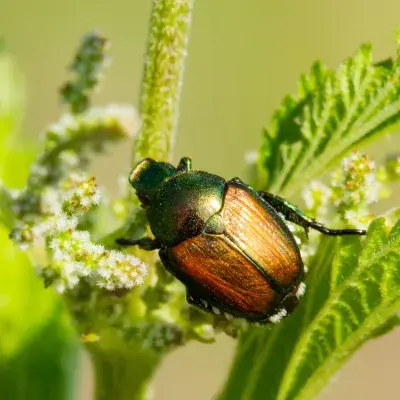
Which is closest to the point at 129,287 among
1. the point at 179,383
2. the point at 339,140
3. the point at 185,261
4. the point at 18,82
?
the point at 185,261

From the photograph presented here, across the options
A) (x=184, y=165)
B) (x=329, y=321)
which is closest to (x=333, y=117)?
(x=329, y=321)

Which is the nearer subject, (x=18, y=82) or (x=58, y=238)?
(x=58, y=238)

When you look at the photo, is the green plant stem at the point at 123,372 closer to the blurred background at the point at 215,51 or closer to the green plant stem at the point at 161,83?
the green plant stem at the point at 161,83

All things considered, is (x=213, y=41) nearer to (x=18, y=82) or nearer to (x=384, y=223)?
(x=18, y=82)

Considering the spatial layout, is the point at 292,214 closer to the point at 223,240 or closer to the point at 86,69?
the point at 223,240

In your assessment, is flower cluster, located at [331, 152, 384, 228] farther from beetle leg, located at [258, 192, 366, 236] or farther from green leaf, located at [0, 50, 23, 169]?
green leaf, located at [0, 50, 23, 169]

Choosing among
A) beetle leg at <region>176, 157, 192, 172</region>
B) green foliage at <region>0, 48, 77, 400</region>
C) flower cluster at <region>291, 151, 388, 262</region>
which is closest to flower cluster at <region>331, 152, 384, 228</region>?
flower cluster at <region>291, 151, 388, 262</region>
